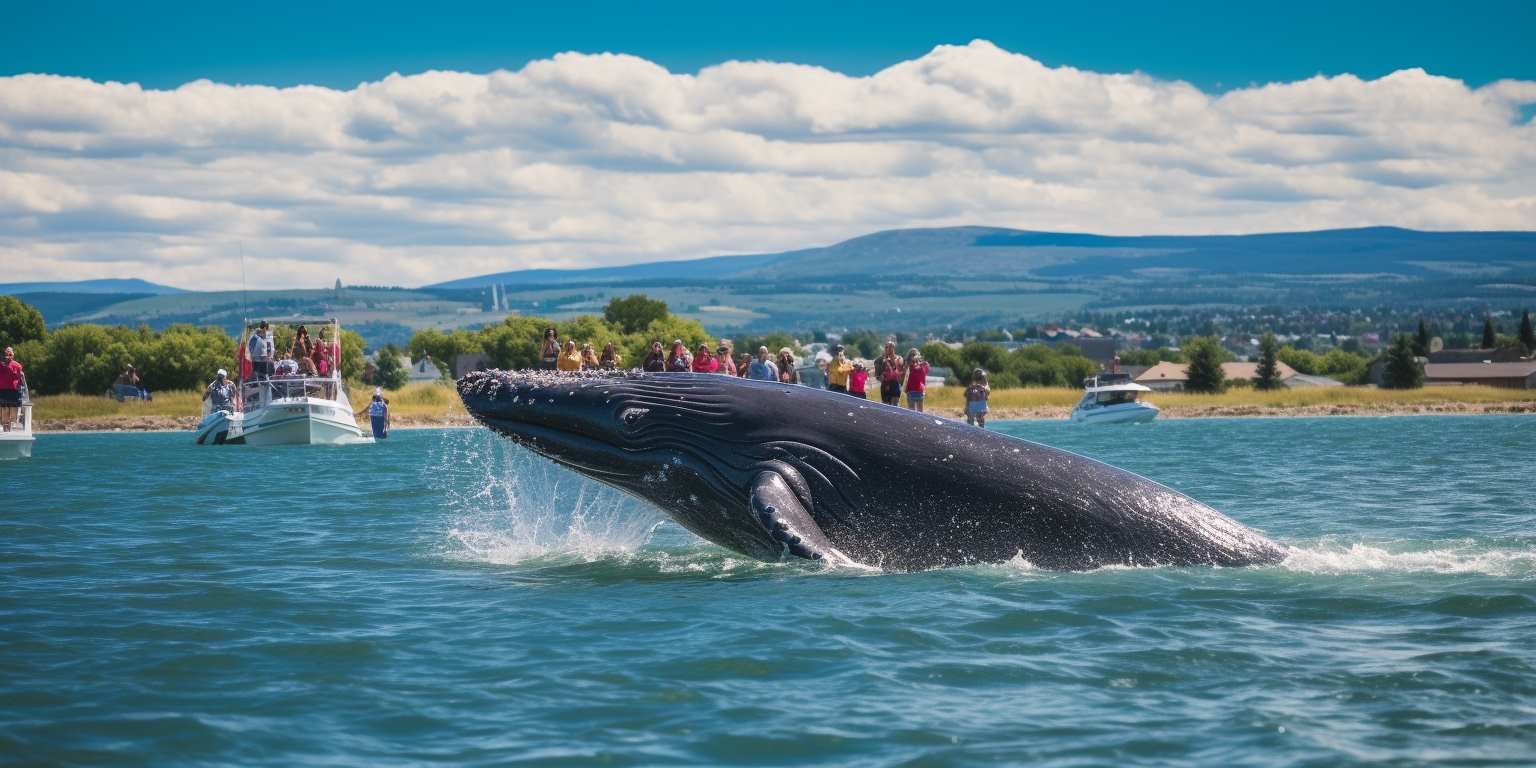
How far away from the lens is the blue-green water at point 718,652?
7.47m

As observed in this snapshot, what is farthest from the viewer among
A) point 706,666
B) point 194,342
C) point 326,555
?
point 194,342

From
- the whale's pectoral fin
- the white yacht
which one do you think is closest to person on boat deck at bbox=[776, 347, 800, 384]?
the whale's pectoral fin

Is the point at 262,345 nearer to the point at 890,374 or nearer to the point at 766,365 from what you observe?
the point at 890,374

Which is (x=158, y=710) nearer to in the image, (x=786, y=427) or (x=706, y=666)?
(x=706, y=666)

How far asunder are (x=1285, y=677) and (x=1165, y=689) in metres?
0.69

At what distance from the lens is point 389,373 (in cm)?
12212

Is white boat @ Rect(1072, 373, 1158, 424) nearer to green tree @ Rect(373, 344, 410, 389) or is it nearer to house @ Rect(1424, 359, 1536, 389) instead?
house @ Rect(1424, 359, 1536, 389)

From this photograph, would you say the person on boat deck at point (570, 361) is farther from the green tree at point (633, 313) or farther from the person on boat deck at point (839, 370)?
the green tree at point (633, 313)

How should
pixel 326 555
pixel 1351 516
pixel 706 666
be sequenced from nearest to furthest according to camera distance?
pixel 706 666
pixel 326 555
pixel 1351 516

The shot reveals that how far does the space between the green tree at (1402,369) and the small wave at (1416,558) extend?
291 feet

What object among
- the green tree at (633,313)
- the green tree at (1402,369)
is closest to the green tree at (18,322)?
the green tree at (633,313)

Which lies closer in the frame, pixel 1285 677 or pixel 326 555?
pixel 1285 677

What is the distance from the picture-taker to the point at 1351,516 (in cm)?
1769

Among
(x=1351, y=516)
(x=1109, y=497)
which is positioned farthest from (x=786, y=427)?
(x=1351, y=516)
